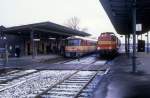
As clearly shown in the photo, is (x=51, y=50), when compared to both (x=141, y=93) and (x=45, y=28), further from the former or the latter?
(x=141, y=93)

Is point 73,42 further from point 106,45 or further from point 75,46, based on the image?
point 106,45

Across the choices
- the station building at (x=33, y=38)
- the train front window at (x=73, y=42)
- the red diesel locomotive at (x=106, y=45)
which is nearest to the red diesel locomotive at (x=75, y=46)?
the train front window at (x=73, y=42)

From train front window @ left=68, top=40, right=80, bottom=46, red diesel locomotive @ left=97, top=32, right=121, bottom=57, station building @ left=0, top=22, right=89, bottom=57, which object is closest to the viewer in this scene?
station building @ left=0, top=22, right=89, bottom=57

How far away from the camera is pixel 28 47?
54438 mm

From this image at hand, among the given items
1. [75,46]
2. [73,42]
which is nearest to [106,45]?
[75,46]

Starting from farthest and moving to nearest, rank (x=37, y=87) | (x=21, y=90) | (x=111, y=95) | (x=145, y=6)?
(x=145, y=6) → (x=37, y=87) → (x=21, y=90) → (x=111, y=95)

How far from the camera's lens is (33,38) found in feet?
Result: 137

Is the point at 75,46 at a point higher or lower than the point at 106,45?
lower

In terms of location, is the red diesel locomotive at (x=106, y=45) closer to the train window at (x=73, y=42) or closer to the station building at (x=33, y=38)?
the train window at (x=73, y=42)

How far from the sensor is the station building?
128 ft

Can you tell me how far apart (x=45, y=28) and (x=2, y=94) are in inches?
1145

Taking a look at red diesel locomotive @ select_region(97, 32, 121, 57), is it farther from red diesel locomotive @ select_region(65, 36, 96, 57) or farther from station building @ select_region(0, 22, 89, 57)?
station building @ select_region(0, 22, 89, 57)

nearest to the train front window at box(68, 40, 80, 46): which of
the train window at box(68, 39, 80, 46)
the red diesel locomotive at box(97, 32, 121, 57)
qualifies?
the train window at box(68, 39, 80, 46)

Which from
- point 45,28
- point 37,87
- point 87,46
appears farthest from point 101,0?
point 87,46
